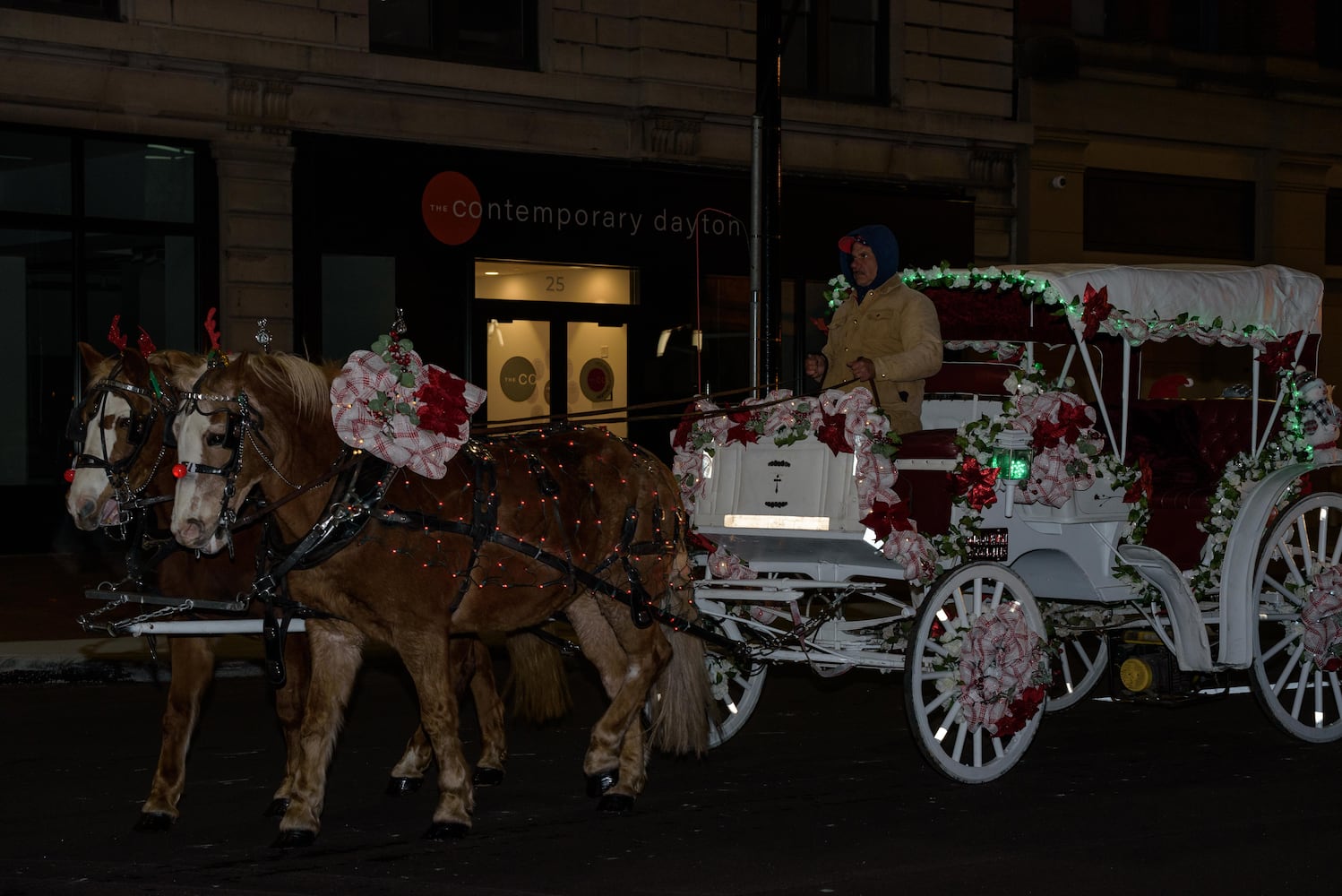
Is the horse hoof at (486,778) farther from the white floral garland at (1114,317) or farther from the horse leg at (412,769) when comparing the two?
the white floral garland at (1114,317)

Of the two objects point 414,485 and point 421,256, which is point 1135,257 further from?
point 414,485

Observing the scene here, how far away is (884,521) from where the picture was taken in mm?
7754

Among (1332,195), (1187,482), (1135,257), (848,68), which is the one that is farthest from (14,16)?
(1332,195)

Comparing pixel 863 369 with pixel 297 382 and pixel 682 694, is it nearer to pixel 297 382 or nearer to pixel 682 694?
pixel 682 694

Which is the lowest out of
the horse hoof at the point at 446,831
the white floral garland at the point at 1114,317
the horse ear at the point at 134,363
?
the horse hoof at the point at 446,831

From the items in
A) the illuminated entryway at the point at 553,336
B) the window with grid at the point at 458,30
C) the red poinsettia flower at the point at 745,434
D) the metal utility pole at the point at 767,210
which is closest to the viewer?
the red poinsettia flower at the point at 745,434

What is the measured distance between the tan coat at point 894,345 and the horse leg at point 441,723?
9.11 feet

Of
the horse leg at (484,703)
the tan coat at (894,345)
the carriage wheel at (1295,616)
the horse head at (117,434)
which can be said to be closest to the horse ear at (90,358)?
the horse head at (117,434)

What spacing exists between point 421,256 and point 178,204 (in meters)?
2.43

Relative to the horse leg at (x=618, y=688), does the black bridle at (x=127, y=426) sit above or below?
above

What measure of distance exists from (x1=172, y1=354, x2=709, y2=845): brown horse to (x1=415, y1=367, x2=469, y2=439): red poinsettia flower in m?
0.23

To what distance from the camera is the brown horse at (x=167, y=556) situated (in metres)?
6.55

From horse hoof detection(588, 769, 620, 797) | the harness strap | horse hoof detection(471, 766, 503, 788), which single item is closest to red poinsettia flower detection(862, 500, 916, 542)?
the harness strap

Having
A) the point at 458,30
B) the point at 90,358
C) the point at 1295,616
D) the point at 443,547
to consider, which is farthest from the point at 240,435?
the point at 458,30
